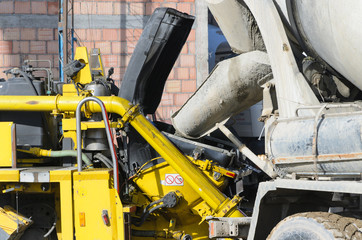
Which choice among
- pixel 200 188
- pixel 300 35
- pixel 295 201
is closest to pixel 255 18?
pixel 300 35

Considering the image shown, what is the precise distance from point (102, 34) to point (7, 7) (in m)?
2.18

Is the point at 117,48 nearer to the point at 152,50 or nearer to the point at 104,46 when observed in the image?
the point at 104,46

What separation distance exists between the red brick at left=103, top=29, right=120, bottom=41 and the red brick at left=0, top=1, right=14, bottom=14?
210 cm

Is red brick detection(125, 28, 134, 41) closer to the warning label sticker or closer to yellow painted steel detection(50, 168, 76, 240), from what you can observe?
the warning label sticker

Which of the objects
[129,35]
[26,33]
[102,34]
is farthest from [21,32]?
[129,35]

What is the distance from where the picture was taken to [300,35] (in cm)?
372

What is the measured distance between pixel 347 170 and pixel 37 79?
13.4ft

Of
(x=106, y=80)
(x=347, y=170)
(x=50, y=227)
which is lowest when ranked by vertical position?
(x=50, y=227)

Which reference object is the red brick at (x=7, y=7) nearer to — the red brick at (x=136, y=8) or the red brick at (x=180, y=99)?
the red brick at (x=136, y=8)

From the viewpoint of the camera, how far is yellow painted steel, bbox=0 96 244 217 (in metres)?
5.41

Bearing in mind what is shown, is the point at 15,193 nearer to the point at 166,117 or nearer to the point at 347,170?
the point at 347,170

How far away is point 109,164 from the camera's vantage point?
19.0ft

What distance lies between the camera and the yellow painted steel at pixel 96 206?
5211mm

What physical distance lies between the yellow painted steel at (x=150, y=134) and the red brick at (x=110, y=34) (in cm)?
632
